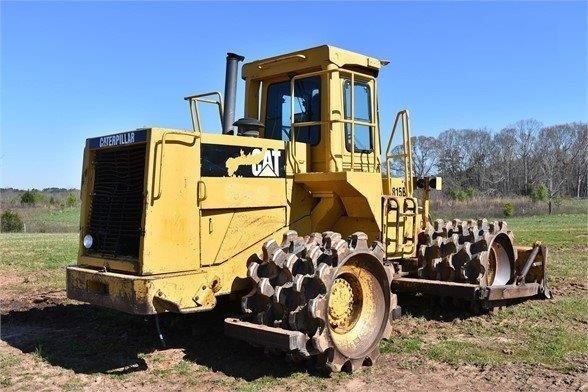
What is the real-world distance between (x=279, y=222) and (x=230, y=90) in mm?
2010

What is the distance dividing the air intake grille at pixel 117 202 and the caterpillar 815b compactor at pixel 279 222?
19 millimetres

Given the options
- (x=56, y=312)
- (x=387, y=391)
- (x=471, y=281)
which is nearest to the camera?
(x=387, y=391)

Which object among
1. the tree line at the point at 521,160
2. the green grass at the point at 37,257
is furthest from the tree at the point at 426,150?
the green grass at the point at 37,257

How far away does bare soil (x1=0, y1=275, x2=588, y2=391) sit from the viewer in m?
5.53

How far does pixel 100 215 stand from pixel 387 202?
3.41 metres

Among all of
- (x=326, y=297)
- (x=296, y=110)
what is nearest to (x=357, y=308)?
(x=326, y=297)

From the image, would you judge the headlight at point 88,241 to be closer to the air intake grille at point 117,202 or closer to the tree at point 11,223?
the air intake grille at point 117,202

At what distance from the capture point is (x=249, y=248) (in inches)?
254

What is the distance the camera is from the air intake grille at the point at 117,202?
5906mm

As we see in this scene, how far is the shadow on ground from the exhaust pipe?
2.40m

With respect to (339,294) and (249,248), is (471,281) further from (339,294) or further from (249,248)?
(249,248)

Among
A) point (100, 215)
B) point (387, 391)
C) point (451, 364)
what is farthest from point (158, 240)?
point (451, 364)

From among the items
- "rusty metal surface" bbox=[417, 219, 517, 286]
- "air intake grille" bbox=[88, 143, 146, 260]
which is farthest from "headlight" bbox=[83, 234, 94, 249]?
"rusty metal surface" bbox=[417, 219, 517, 286]

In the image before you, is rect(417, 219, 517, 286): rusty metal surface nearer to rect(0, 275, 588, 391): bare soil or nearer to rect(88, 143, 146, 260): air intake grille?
rect(0, 275, 588, 391): bare soil
